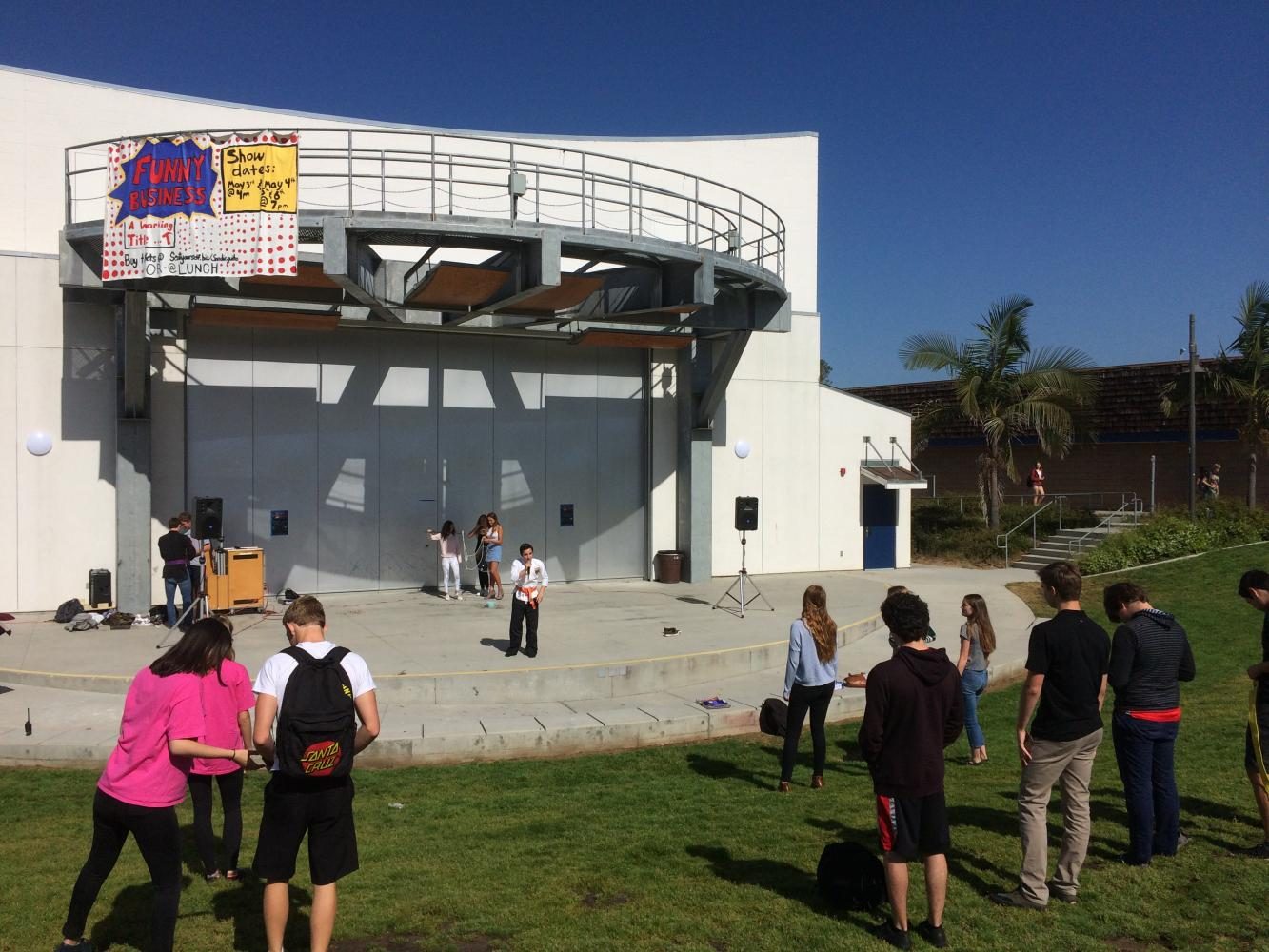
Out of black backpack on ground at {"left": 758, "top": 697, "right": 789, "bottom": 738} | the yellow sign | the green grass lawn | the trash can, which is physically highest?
the yellow sign

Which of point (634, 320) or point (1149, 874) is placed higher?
point (634, 320)

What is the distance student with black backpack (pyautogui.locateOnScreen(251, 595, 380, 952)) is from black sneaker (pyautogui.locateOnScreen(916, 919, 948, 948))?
2.89 meters

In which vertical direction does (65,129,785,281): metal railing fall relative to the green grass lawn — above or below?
above

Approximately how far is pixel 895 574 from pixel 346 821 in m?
20.4

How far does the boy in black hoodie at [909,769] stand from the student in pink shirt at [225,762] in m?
3.31

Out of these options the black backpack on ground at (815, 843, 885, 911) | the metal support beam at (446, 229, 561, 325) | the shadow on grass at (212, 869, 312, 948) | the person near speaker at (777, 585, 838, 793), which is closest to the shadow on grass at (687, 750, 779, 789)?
the person near speaker at (777, 585, 838, 793)

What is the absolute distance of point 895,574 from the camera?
930 inches

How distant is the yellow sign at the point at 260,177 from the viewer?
13141 mm

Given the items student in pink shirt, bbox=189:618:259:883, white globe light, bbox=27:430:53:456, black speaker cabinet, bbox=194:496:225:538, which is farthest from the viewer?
white globe light, bbox=27:430:53:456

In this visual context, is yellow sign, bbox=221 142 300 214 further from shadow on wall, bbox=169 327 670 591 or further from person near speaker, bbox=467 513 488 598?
person near speaker, bbox=467 513 488 598

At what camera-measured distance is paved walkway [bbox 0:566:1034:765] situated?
401 inches

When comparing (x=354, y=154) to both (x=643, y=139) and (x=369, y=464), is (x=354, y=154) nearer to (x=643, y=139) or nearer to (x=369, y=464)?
(x=369, y=464)

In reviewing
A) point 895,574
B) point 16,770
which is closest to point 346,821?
point 16,770

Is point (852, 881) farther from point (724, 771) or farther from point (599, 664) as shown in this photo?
point (599, 664)
